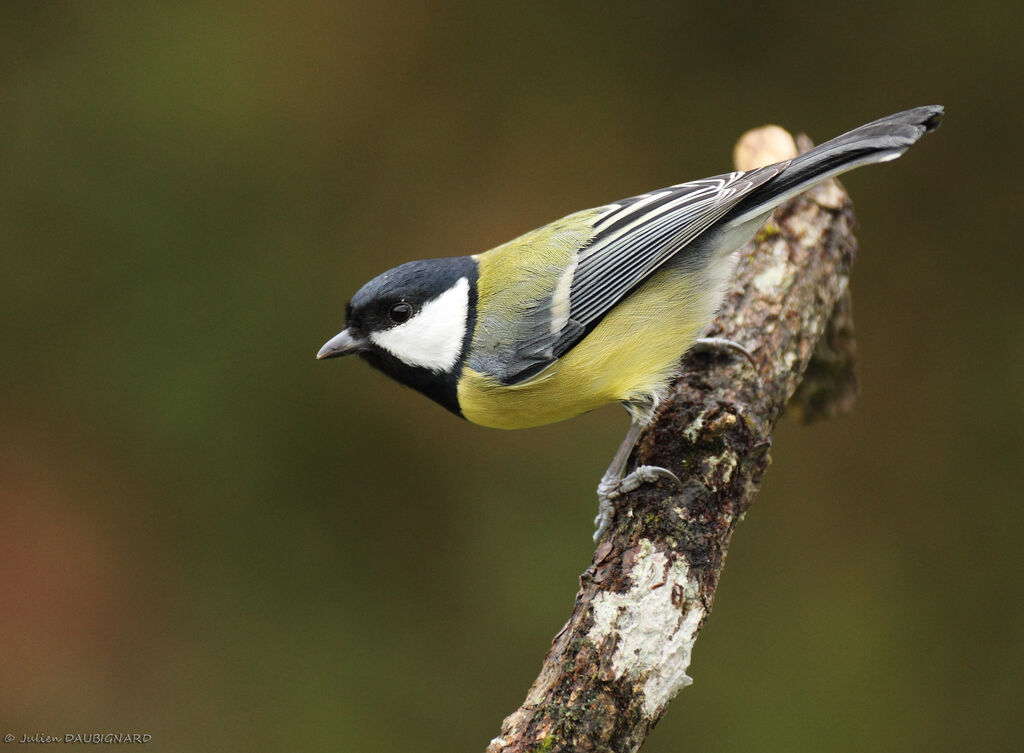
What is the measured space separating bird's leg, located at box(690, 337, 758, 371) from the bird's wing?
255 mm

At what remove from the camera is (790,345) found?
201 centimetres

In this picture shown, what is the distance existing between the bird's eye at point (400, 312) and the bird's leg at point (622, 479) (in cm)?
51

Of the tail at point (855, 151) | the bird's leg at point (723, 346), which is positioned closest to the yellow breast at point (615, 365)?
the bird's leg at point (723, 346)

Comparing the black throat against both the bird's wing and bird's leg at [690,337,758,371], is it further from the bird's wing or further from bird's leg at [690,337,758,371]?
bird's leg at [690,337,758,371]

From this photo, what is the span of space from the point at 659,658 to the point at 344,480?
5.07 ft

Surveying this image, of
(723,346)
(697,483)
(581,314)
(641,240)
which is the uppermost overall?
(641,240)

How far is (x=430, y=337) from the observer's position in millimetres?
1848

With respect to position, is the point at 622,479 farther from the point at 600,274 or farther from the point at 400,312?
the point at 400,312

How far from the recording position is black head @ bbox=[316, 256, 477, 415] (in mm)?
1818

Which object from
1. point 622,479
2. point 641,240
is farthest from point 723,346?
point 622,479

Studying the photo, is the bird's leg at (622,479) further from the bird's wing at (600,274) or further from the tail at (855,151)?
the tail at (855,151)

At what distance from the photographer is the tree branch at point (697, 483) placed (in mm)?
1364

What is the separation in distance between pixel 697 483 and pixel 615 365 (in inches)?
11.1

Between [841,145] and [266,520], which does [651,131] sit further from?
[266,520]
